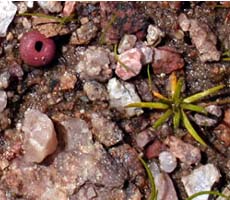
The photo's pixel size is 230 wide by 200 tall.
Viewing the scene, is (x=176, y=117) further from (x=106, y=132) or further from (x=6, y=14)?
(x=6, y=14)

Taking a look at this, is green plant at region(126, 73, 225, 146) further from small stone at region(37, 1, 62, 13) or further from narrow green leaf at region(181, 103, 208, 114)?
small stone at region(37, 1, 62, 13)

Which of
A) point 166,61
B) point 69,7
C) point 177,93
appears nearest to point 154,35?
point 166,61

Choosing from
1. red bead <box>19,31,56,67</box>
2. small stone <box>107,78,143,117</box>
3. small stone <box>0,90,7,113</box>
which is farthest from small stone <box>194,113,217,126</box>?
small stone <box>0,90,7,113</box>

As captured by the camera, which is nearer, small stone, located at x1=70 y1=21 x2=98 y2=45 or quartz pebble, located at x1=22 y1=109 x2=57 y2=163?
quartz pebble, located at x1=22 y1=109 x2=57 y2=163

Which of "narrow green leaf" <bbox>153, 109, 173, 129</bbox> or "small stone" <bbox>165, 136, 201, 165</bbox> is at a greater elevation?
"narrow green leaf" <bbox>153, 109, 173, 129</bbox>

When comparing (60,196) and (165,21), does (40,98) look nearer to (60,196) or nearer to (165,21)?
(60,196)

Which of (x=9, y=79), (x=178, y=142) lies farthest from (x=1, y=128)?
(x=178, y=142)
